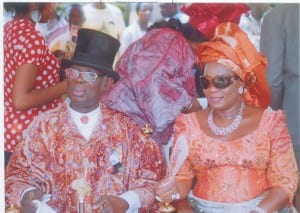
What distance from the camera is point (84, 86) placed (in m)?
2.05

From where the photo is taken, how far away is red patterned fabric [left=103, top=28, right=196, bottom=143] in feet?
6.97

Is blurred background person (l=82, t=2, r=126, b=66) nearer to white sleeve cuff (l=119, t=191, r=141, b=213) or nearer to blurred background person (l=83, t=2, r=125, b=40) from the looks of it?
blurred background person (l=83, t=2, r=125, b=40)

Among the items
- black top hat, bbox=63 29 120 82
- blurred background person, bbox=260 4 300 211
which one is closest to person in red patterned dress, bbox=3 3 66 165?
black top hat, bbox=63 29 120 82

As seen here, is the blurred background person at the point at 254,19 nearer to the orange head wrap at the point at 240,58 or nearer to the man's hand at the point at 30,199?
the orange head wrap at the point at 240,58

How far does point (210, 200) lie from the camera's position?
2.09 metres

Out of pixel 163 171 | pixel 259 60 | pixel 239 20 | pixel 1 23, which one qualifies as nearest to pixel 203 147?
pixel 163 171

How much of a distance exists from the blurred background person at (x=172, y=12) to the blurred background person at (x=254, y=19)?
0.25 m

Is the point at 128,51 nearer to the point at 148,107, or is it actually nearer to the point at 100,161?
the point at 148,107

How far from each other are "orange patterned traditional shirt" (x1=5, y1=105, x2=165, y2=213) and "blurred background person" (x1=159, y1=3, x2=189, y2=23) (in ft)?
1.56

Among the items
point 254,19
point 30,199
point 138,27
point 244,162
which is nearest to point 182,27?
point 138,27

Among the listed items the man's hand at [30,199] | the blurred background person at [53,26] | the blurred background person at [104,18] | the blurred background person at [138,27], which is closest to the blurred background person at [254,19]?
the blurred background person at [138,27]

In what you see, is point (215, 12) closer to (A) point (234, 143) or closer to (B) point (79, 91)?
(A) point (234, 143)

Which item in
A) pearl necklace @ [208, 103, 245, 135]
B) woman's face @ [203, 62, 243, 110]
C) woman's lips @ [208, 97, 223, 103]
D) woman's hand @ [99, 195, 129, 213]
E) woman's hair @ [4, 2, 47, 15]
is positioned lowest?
woman's hand @ [99, 195, 129, 213]

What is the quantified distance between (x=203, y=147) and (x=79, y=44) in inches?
26.2
